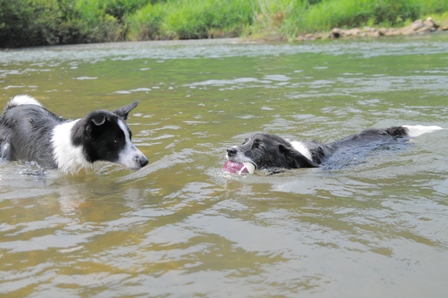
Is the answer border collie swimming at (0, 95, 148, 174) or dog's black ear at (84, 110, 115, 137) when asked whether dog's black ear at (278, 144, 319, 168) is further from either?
dog's black ear at (84, 110, 115, 137)

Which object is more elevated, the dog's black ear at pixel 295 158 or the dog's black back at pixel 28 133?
the dog's black back at pixel 28 133

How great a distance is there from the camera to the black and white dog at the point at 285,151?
5.09m

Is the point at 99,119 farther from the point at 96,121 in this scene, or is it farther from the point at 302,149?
the point at 302,149

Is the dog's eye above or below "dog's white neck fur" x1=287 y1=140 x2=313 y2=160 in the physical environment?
above

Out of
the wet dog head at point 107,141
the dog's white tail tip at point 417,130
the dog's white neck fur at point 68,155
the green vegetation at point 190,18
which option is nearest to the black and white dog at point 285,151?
the dog's white tail tip at point 417,130

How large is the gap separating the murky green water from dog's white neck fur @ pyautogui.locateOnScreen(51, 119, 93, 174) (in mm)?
113

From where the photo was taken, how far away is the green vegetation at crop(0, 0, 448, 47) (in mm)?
23719

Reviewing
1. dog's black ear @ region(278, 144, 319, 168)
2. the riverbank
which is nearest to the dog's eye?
dog's black ear @ region(278, 144, 319, 168)

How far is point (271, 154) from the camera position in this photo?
525 cm

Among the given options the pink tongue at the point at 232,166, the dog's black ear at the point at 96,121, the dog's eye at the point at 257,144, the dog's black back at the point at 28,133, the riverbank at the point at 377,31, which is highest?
the dog's black ear at the point at 96,121

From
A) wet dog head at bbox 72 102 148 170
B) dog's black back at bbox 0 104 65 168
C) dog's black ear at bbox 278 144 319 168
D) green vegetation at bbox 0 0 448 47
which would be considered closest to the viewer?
wet dog head at bbox 72 102 148 170

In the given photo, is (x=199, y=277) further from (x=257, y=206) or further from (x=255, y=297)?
(x=257, y=206)

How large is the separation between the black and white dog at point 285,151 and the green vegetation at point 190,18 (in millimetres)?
17146

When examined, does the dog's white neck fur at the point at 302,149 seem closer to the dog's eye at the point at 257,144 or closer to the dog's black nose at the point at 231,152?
the dog's eye at the point at 257,144
